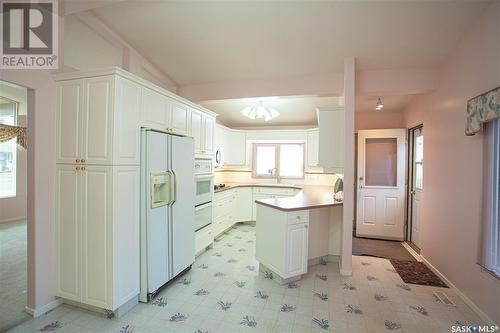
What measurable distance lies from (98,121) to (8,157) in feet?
17.8

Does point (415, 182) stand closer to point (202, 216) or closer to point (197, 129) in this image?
point (202, 216)

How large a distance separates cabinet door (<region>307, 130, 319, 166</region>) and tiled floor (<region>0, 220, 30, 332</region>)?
15.5 feet

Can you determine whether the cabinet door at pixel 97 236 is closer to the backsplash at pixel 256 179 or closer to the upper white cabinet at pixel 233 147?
the upper white cabinet at pixel 233 147

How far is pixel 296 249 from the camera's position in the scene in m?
2.72

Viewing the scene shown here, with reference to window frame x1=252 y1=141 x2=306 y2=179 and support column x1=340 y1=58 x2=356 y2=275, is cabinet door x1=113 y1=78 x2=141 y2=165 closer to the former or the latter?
support column x1=340 y1=58 x2=356 y2=275

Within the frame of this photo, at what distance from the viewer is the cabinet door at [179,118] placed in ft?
9.22

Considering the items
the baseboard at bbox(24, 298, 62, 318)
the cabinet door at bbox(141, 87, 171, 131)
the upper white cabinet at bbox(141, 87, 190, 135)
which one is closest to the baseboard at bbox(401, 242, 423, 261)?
the upper white cabinet at bbox(141, 87, 190, 135)

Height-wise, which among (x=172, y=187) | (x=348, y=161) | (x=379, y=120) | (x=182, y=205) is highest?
(x=379, y=120)

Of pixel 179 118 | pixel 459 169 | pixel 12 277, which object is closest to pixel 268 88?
pixel 179 118

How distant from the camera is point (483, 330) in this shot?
200cm

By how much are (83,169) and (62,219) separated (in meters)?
0.53

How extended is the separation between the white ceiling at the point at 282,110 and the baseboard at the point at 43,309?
3.24 metres

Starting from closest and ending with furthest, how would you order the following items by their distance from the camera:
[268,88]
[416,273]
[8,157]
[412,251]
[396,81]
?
[416,273], [396,81], [268,88], [412,251], [8,157]

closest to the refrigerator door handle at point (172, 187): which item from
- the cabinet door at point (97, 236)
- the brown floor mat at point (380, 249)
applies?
the cabinet door at point (97, 236)
